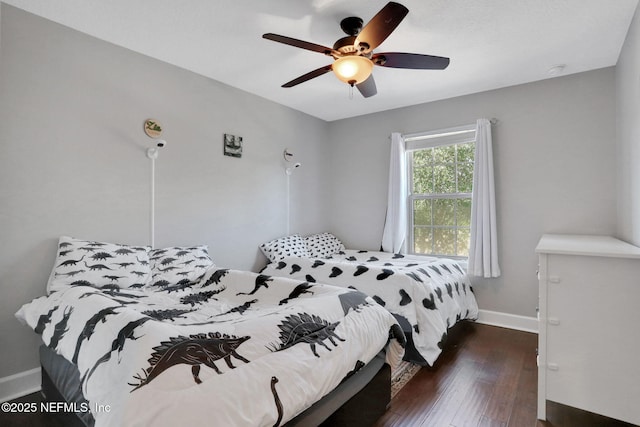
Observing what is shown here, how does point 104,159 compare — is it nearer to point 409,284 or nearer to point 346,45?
point 346,45

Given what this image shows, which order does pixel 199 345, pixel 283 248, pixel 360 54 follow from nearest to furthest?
1. pixel 199 345
2. pixel 360 54
3. pixel 283 248

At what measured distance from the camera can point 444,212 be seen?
3795mm

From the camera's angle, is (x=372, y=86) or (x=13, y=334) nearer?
(x=13, y=334)

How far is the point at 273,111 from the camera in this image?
3732mm

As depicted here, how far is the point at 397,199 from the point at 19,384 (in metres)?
3.57

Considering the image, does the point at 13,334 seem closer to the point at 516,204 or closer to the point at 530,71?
the point at 516,204

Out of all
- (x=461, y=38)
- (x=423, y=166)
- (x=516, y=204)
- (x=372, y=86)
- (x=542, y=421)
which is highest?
(x=461, y=38)

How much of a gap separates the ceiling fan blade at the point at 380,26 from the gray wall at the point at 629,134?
60.7 inches

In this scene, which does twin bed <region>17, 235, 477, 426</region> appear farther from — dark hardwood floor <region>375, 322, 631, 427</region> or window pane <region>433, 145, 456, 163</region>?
window pane <region>433, 145, 456, 163</region>

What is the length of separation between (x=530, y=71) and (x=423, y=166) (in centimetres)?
139

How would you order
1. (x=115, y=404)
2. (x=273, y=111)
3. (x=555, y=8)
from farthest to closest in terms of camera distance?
(x=273, y=111)
(x=555, y=8)
(x=115, y=404)

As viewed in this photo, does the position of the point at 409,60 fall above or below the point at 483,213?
above

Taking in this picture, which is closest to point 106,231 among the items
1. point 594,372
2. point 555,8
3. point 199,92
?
point 199,92

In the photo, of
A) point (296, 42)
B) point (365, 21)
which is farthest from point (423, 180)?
point (296, 42)
